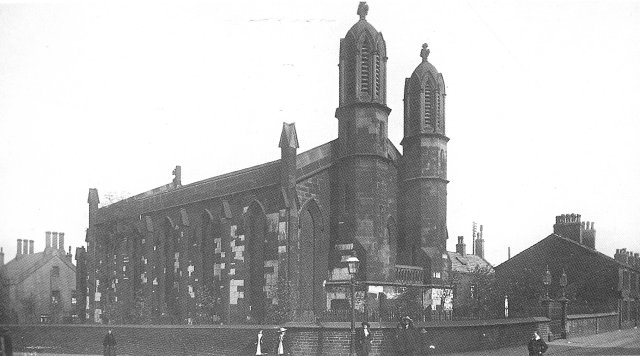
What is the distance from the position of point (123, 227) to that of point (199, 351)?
994 inches

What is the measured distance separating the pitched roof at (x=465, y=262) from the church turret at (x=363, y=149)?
36.3 meters

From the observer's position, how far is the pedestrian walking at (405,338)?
80.6 ft

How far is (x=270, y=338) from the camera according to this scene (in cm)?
2705

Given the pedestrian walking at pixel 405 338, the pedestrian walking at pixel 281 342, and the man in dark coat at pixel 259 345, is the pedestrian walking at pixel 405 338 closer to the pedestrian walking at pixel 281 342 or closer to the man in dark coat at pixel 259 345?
the pedestrian walking at pixel 281 342

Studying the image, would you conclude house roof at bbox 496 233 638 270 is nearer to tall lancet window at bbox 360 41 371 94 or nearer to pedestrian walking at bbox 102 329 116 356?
tall lancet window at bbox 360 41 371 94

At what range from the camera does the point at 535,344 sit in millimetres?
22359

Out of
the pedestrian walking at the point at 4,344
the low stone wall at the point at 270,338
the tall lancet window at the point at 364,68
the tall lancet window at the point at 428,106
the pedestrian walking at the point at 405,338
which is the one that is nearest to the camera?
the pedestrian walking at the point at 4,344

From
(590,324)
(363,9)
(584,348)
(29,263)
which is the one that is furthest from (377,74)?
(29,263)

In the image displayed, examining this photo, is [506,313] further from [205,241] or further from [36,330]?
[36,330]

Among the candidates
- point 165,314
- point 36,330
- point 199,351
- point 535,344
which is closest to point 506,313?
point 535,344

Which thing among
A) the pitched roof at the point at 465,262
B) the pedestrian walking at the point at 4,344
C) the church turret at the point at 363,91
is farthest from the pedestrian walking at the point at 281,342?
the pitched roof at the point at 465,262

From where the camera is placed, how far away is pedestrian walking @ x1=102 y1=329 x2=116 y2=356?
29.9 m

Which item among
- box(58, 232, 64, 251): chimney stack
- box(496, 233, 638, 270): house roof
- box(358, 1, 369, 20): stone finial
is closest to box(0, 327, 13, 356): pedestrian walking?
box(358, 1, 369, 20): stone finial

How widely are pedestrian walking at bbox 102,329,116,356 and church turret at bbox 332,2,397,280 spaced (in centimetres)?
1266
